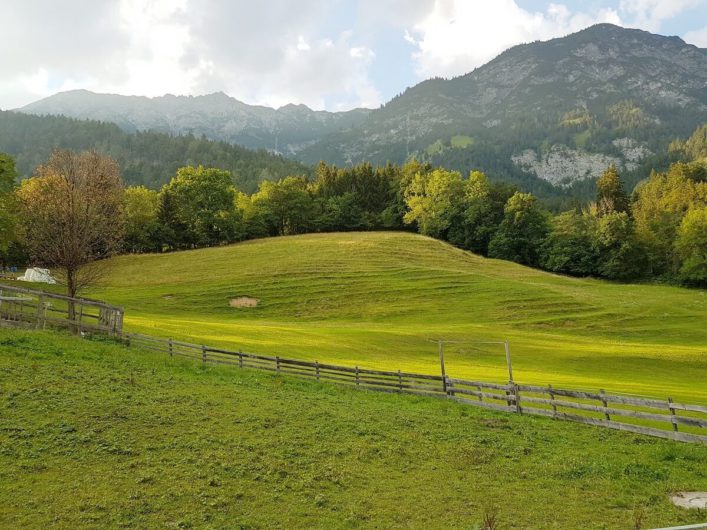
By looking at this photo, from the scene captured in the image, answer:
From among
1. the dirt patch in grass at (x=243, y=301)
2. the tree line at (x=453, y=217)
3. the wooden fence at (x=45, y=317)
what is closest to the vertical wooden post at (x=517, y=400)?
the wooden fence at (x=45, y=317)

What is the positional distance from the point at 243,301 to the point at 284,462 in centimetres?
5047

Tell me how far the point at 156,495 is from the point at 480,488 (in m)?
7.95

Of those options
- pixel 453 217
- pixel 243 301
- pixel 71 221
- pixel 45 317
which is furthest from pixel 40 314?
pixel 453 217

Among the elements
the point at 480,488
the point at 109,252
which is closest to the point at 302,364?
the point at 480,488

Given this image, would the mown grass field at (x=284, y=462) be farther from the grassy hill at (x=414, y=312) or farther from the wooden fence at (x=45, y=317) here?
the grassy hill at (x=414, y=312)

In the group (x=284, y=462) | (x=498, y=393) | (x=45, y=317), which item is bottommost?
(x=498, y=393)

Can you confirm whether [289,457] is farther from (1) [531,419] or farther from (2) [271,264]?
(2) [271,264]

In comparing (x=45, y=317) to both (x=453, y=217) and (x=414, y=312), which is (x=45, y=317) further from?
(x=453, y=217)

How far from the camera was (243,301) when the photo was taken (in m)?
62.8

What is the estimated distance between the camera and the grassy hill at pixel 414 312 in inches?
1510

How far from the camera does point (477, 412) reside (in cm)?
2217

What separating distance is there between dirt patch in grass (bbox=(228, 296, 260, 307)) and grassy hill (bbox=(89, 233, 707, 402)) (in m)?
0.73

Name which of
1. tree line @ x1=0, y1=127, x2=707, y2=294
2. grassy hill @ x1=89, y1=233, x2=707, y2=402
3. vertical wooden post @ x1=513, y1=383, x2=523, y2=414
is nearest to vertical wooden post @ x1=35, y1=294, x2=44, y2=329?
grassy hill @ x1=89, y1=233, x2=707, y2=402

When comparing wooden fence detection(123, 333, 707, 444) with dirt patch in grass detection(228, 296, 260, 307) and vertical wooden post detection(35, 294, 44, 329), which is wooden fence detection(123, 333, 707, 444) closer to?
vertical wooden post detection(35, 294, 44, 329)
